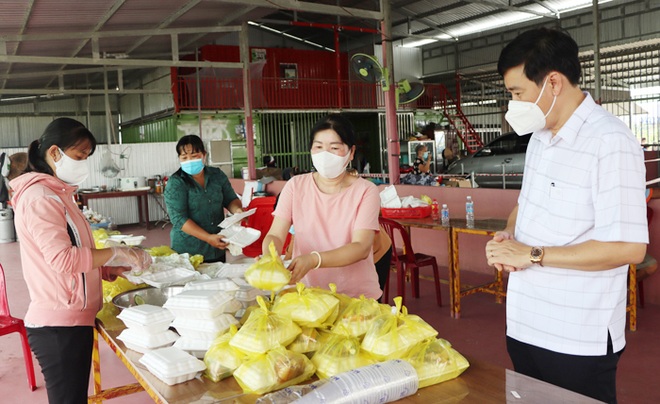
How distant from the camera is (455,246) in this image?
15.6 ft

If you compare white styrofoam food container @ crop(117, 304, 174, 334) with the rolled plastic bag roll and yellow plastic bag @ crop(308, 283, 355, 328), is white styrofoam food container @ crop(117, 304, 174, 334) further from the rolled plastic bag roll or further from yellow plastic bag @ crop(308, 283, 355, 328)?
the rolled plastic bag roll

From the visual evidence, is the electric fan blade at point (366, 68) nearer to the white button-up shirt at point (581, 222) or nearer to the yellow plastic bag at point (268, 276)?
the white button-up shirt at point (581, 222)

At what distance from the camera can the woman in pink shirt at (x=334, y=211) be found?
2182mm

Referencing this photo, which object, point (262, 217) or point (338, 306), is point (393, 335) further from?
point (262, 217)

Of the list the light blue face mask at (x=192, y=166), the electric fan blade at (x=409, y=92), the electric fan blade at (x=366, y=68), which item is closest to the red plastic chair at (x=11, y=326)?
the light blue face mask at (x=192, y=166)

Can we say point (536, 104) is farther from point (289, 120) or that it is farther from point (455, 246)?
point (289, 120)

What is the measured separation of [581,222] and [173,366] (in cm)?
116

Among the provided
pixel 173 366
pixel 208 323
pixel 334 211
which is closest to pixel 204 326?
pixel 208 323

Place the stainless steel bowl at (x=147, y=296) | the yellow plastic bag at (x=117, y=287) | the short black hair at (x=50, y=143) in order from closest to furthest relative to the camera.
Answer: the short black hair at (x=50, y=143)
the stainless steel bowl at (x=147, y=296)
the yellow plastic bag at (x=117, y=287)

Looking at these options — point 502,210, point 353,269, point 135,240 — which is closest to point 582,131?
point 353,269

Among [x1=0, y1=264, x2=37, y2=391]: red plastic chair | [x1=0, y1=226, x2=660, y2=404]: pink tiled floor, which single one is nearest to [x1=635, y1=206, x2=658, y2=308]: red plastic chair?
[x1=0, y1=226, x2=660, y2=404]: pink tiled floor

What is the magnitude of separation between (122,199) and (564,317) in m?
11.5

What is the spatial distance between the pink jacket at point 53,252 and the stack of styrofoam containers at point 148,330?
306 millimetres

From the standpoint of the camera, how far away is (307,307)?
1.56 metres
